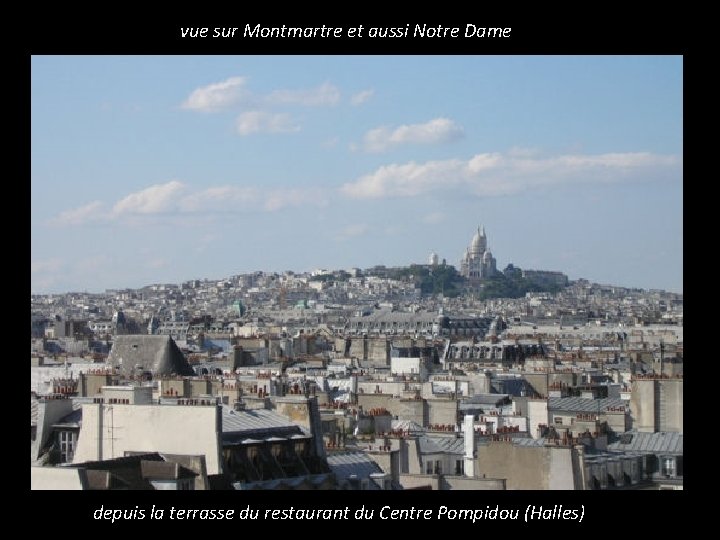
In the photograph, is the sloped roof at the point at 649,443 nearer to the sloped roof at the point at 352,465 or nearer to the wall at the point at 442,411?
the sloped roof at the point at 352,465

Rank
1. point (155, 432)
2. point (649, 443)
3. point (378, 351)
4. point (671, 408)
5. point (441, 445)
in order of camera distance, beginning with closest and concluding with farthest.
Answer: point (155, 432)
point (649, 443)
point (441, 445)
point (671, 408)
point (378, 351)

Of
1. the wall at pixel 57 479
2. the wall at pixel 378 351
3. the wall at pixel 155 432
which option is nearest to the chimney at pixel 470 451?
the wall at pixel 155 432

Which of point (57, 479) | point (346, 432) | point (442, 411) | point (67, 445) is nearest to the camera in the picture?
point (57, 479)

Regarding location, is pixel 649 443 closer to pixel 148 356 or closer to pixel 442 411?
pixel 442 411

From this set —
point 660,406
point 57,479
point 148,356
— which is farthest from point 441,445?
point 148,356
